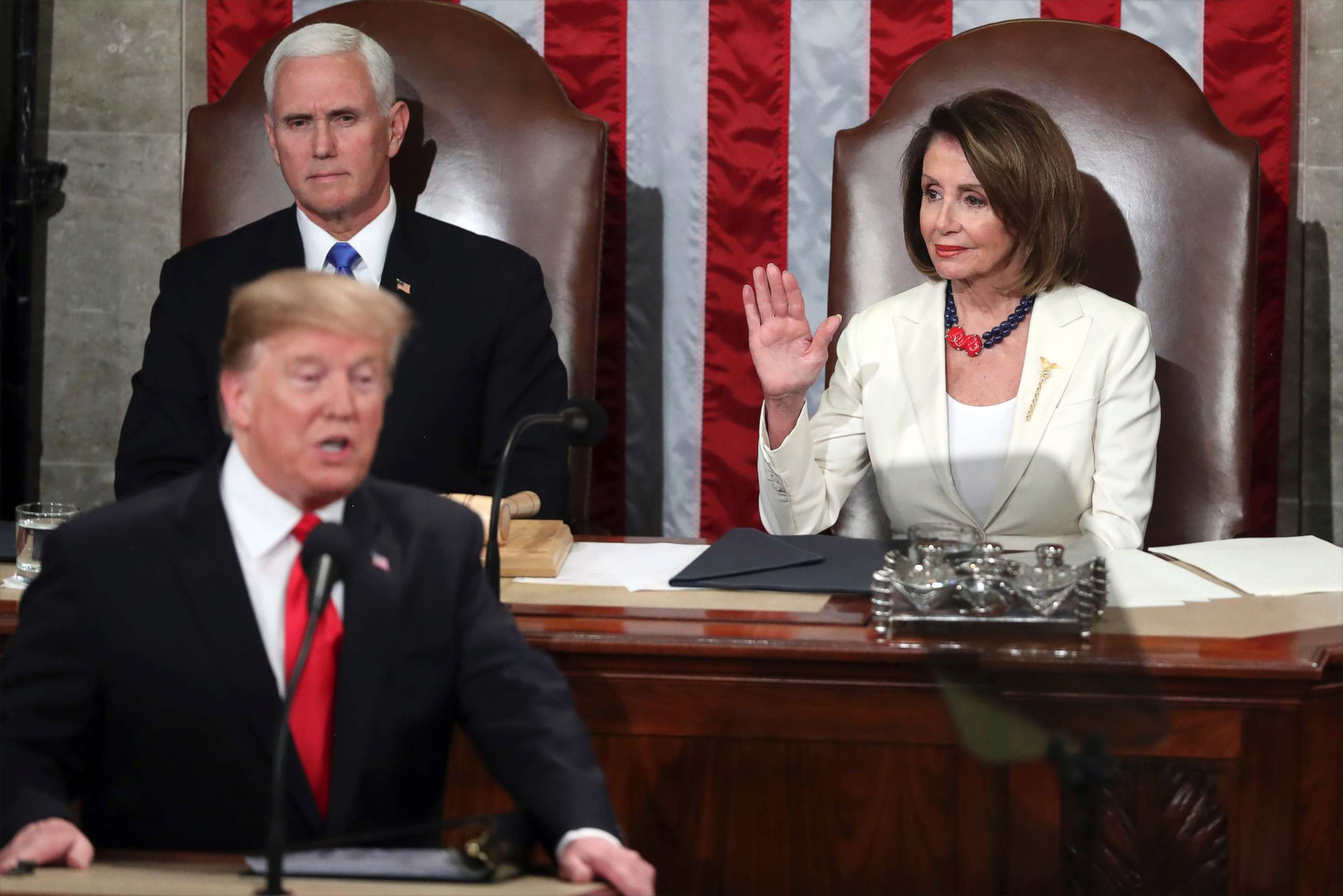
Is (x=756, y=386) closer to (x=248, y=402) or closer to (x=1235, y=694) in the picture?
(x=1235, y=694)

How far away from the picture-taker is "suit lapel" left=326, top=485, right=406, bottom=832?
1433 mm

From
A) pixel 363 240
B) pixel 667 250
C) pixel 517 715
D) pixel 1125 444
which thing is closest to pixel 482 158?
pixel 667 250

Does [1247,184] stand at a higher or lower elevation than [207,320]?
higher

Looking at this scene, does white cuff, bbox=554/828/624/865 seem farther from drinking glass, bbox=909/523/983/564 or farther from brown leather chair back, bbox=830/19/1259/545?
brown leather chair back, bbox=830/19/1259/545

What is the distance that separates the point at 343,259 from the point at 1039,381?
1.22 meters

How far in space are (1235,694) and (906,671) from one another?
1.23 feet

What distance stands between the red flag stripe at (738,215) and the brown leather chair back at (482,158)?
14.7 inches

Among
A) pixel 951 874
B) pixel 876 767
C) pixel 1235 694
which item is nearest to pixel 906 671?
pixel 876 767

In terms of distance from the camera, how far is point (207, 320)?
1.93 metres

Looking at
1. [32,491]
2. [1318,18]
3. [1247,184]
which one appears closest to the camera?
[1247,184]

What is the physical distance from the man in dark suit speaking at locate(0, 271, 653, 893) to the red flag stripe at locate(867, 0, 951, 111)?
89.4 inches

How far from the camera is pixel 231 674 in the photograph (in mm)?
1412

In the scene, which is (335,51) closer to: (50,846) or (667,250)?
(667,250)

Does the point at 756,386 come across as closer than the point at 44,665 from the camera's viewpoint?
No
